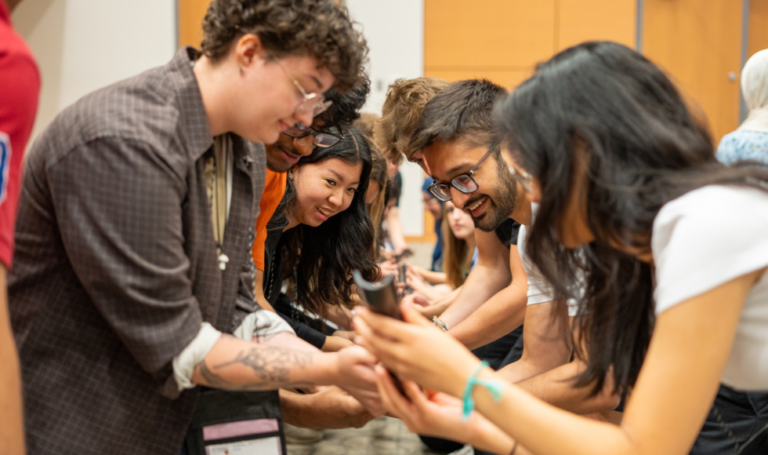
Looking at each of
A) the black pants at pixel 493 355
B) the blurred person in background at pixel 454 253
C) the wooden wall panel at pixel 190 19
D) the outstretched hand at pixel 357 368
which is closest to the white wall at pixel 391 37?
the wooden wall panel at pixel 190 19

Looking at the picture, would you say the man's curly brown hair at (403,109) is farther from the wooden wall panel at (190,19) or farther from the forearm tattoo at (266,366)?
the wooden wall panel at (190,19)

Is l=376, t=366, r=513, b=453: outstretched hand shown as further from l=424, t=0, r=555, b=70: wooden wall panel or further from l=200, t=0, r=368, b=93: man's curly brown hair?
l=424, t=0, r=555, b=70: wooden wall panel

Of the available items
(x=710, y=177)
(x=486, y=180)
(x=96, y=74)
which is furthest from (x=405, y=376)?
(x=96, y=74)

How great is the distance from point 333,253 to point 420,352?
3.93 ft

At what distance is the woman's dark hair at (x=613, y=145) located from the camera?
1068 mm

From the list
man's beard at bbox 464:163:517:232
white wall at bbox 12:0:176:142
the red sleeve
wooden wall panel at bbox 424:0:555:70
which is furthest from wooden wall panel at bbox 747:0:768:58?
the red sleeve

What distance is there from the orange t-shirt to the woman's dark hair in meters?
0.84

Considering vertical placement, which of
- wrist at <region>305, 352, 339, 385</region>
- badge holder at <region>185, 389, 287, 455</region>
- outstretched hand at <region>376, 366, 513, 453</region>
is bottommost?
badge holder at <region>185, 389, 287, 455</region>

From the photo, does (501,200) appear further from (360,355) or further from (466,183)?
(360,355)

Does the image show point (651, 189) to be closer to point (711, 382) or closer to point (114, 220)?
point (711, 382)

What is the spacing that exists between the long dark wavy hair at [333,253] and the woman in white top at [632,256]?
3.34ft

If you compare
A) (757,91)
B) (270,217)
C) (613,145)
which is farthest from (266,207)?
(757,91)

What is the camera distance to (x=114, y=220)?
3.46 ft

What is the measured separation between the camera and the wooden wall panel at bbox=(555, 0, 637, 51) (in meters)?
6.50
